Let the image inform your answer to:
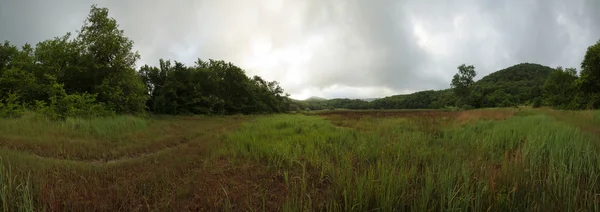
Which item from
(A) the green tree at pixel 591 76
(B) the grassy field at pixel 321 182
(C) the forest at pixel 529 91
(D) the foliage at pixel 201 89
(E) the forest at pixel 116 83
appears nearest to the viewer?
(B) the grassy field at pixel 321 182

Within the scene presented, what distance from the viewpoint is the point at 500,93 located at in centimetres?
7319

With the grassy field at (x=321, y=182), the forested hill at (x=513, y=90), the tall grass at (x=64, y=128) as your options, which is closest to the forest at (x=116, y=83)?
the tall grass at (x=64, y=128)

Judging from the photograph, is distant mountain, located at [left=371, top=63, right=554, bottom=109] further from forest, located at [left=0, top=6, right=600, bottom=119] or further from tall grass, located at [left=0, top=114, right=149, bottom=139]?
tall grass, located at [left=0, top=114, right=149, bottom=139]

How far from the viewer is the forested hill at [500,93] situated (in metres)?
71.7

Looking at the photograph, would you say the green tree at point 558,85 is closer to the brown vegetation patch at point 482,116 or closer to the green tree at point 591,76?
the green tree at point 591,76

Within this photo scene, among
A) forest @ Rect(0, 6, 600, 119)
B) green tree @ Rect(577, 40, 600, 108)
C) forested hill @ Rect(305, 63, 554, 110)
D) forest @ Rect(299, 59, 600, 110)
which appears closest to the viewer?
forest @ Rect(0, 6, 600, 119)

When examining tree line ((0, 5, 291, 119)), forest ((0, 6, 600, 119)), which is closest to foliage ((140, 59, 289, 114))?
forest ((0, 6, 600, 119))

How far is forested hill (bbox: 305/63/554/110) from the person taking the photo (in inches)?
2822

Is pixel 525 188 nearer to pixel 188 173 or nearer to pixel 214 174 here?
pixel 214 174

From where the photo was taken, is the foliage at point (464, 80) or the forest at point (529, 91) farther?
the foliage at point (464, 80)

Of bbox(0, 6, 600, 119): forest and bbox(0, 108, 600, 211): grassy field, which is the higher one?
bbox(0, 6, 600, 119): forest

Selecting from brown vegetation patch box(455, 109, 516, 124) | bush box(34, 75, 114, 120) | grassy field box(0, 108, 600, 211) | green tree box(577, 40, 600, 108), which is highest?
green tree box(577, 40, 600, 108)

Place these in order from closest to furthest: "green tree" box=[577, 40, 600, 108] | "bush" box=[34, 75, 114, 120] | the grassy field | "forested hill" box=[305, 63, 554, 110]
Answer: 1. the grassy field
2. "bush" box=[34, 75, 114, 120]
3. "green tree" box=[577, 40, 600, 108]
4. "forested hill" box=[305, 63, 554, 110]

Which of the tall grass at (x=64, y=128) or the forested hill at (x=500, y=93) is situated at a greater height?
the forested hill at (x=500, y=93)
